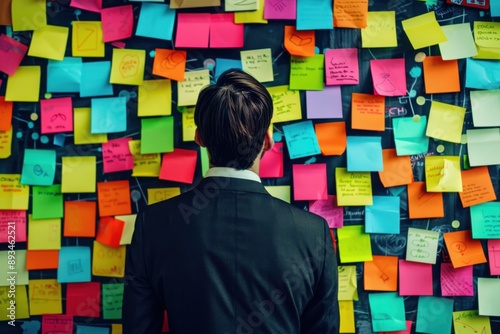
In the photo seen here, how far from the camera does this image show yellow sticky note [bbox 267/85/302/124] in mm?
1362

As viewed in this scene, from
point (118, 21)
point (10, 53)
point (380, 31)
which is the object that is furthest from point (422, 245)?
point (10, 53)

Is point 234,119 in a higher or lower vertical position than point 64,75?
lower

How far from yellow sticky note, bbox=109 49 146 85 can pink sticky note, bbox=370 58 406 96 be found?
0.66 m

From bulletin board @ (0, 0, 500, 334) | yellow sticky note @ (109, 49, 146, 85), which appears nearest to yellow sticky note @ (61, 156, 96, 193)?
bulletin board @ (0, 0, 500, 334)

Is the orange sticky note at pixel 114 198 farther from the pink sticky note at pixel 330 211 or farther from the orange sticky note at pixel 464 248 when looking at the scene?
the orange sticky note at pixel 464 248

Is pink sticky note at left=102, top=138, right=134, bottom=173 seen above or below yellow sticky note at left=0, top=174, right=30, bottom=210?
above

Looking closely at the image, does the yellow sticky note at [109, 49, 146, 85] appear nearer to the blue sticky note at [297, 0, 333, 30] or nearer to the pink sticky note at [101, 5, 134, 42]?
the pink sticky note at [101, 5, 134, 42]

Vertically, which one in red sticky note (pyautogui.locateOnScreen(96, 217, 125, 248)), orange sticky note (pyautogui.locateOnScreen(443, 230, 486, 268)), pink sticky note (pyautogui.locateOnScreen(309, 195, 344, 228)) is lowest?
orange sticky note (pyautogui.locateOnScreen(443, 230, 486, 268))

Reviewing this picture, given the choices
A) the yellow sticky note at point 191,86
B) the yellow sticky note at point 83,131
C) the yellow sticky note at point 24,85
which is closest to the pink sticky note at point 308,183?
the yellow sticky note at point 191,86

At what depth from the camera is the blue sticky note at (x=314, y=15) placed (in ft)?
4.40

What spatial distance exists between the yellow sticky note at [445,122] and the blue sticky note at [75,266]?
3.44 feet

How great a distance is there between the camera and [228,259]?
967 millimetres

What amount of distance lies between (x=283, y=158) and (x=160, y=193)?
1.21 ft

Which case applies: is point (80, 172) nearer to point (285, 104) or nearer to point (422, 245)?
point (285, 104)
